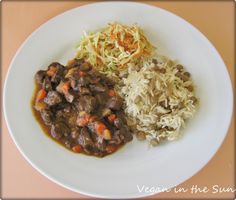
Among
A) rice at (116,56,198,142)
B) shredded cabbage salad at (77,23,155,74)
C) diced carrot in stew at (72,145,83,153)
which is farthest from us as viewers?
shredded cabbage salad at (77,23,155,74)

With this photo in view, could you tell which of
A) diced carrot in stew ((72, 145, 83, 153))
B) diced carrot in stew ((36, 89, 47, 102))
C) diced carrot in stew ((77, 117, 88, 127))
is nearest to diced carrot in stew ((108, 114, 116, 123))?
diced carrot in stew ((77, 117, 88, 127))

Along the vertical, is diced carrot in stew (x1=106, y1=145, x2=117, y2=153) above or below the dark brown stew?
below

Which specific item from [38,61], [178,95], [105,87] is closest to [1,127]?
[38,61]

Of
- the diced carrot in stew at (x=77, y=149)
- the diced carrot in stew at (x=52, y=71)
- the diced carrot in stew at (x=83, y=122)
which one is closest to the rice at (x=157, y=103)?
the diced carrot in stew at (x=83, y=122)

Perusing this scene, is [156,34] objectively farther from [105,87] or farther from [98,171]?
[98,171]

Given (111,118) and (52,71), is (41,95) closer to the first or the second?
(52,71)

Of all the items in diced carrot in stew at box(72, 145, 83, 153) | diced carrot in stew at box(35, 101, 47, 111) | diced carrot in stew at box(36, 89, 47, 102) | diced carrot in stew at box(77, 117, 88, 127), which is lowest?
diced carrot in stew at box(72, 145, 83, 153)

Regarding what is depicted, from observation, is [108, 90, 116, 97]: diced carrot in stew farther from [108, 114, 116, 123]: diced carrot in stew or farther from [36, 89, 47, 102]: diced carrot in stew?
[36, 89, 47, 102]: diced carrot in stew

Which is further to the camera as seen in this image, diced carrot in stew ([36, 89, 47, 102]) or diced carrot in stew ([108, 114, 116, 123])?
diced carrot in stew ([36, 89, 47, 102])
